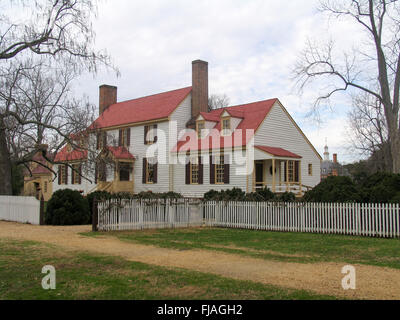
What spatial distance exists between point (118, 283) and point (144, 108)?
30.5 metres

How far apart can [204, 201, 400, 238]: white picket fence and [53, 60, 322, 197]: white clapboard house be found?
714 cm

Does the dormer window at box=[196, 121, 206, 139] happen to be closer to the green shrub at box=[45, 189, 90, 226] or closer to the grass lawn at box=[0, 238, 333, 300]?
the green shrub at box=[45, 189, 90, 226]

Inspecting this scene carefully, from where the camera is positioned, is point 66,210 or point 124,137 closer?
point 66,210

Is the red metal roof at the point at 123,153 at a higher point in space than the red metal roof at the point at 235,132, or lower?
lower

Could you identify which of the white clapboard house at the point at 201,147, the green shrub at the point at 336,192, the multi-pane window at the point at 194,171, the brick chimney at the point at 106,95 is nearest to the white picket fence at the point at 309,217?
the green shrub at the point at 336,192

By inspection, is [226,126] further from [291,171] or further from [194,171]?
[291,171]

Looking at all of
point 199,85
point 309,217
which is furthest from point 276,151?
point 309,217

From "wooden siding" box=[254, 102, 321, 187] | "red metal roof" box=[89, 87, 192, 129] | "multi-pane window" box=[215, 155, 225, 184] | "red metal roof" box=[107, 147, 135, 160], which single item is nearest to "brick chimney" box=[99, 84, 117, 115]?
"red metal roof" box=[89, 87, 192, 129]

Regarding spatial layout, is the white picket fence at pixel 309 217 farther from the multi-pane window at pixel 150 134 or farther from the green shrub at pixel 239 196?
the multi-pane window at pixel 150 134

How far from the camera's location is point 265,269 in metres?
9.47

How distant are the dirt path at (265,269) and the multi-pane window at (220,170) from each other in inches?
604

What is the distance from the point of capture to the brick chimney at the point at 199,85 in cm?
3444
